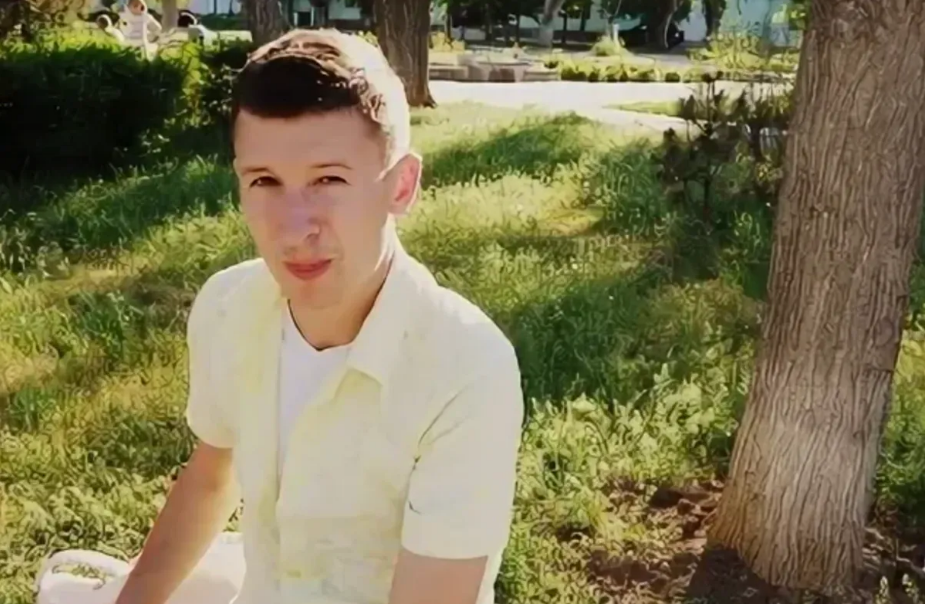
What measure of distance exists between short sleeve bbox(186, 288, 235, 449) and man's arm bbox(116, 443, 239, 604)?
31 millimetres

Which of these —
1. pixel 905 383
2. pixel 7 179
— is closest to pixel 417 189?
pixel 905 383

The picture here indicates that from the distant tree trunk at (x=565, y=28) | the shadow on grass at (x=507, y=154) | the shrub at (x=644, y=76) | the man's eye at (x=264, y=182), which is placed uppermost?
the man's eye at (x=264, y=182)

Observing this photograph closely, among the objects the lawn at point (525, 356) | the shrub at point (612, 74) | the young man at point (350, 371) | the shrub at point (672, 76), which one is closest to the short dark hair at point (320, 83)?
the young man at point (350, 371)

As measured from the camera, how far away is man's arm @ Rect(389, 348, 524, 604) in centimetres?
155

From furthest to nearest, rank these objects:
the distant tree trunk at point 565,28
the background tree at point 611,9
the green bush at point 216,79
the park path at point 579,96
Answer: the distant tree trunk at point 565,28
the background tree at point 611,9
the park path at point 579,96
the green bush at point 216,79

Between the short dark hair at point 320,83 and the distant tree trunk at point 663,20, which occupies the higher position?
the short dark hair at point 320,83

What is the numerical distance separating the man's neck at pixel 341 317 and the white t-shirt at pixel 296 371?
11 millimetres

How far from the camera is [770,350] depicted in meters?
3.19

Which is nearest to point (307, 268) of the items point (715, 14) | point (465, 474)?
point (465, 474)

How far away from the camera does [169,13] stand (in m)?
25.9

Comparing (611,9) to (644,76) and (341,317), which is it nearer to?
(644,76)

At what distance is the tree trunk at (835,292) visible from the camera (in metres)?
2.91

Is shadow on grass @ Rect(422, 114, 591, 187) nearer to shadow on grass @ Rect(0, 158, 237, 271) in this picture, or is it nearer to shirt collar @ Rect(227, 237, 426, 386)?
shadow on grass @ Rect(0, 158, 237, 271)

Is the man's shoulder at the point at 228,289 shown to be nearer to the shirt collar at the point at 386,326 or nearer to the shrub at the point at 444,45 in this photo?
the shirt collar at the point at 386,326
